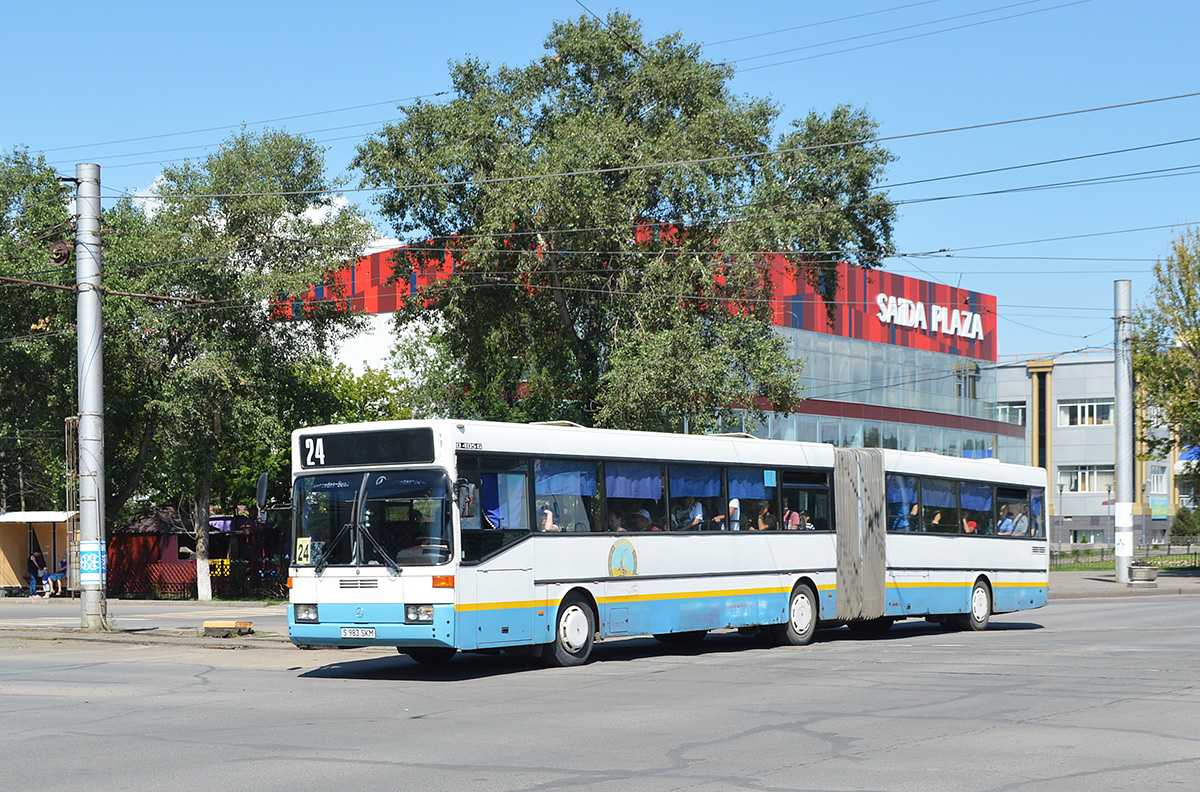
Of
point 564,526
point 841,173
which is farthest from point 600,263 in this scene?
point 564,526

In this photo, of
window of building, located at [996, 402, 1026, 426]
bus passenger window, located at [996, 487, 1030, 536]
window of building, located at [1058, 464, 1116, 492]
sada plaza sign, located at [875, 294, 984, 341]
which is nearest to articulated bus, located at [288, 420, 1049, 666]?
bus passenger window, located at [996, 487, 1030, 536]

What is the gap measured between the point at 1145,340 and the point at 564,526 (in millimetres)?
37170

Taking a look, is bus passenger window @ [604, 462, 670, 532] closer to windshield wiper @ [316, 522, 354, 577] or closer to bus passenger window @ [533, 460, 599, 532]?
bus passenger window @ [533, 460, 599, 532]

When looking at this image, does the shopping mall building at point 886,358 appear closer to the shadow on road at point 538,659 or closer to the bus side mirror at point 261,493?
the shadow on road at point 538,659

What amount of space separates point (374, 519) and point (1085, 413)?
87254mm

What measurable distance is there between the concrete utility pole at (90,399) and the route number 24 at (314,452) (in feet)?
28.5

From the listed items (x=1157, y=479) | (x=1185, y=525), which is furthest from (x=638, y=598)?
(x=1157, y=479)

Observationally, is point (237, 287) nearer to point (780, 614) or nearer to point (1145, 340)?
point (780, 614)

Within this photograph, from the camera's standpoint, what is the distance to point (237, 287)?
38.2 metres

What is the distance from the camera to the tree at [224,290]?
1476 inches

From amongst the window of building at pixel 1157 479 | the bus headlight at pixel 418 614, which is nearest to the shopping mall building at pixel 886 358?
the window of building at pixel 1157 479

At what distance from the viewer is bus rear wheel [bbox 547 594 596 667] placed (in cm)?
1697

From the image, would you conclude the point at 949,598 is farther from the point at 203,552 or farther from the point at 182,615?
the point at 203,552

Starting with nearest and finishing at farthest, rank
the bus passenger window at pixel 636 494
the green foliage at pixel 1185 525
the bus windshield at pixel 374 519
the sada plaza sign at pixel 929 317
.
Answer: the bus windshield at pixel 374 519, the bus passenger window at pixel 636 494, the sada plaza sign at pixel 929 317, the green foliage at pixel 1185 525
